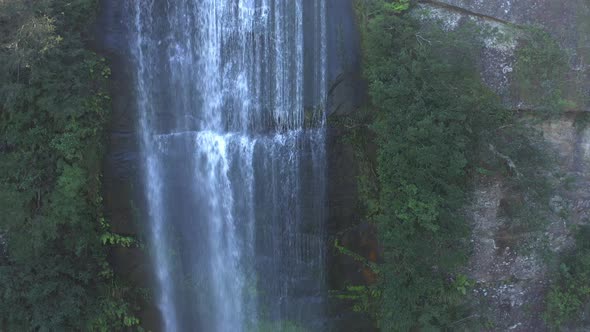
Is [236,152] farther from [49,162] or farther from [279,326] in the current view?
[279,326]

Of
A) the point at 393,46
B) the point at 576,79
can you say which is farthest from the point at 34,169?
the point at 576,79

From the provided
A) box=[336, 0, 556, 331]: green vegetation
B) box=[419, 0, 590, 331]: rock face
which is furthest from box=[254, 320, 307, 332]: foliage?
box=[419, 0, 590, 331]: rock face

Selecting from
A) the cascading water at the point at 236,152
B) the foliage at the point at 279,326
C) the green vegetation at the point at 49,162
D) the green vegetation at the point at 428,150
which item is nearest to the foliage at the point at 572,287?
the green vegetation at the point at 428,150

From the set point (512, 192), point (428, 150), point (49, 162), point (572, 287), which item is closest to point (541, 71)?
point (512, 192)

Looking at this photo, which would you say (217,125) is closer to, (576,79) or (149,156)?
(149,156)

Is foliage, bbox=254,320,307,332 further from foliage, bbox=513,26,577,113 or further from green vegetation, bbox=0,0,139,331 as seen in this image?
foliage, bbox=513,26,577,113
